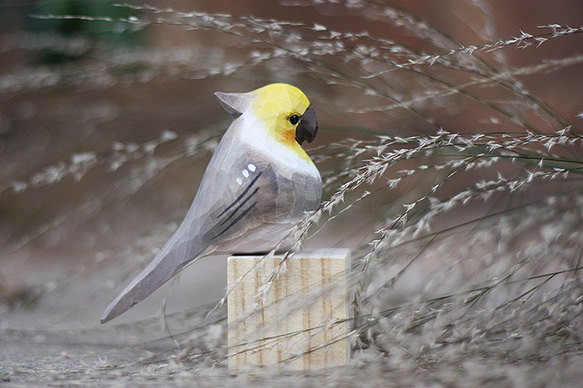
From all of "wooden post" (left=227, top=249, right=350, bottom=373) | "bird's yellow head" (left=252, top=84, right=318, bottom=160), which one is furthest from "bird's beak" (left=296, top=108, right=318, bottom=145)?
"wooden post" (left=227, top=249, right=350, bottom=373)

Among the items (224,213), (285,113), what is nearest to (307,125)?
(285,113)

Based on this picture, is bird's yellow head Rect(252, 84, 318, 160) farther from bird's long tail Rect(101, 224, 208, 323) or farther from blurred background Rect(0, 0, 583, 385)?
bird's long tail Rect(101, 224, 208, 323)

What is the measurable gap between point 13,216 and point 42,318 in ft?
2.23

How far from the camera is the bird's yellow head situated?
0.64 m

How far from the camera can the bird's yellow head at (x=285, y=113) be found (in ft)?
2.11

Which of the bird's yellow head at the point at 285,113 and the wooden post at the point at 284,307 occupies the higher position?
the bird's yellow head at the point at 285,113

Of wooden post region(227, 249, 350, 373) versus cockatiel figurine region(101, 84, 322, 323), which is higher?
cockatiel figurine region(101, 84, 322, 323)

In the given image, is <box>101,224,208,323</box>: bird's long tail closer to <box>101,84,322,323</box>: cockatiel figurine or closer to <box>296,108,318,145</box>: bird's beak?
<box>101,84,322,323</box>: cockatiel figurine

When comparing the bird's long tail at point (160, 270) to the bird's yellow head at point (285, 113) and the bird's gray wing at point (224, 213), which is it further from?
the bird's yellow head at point (285, 113)

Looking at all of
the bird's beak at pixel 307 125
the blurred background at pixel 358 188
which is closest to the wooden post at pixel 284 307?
the blurred background at pixel 358 188

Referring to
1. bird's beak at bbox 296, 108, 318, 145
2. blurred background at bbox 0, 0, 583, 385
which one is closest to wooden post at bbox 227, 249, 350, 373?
blurred background at bbox 0, 0, 583, 385

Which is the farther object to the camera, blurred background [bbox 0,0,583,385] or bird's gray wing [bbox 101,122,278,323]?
bird's gray wing [bbox 101,122,278,323]

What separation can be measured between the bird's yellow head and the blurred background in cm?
4

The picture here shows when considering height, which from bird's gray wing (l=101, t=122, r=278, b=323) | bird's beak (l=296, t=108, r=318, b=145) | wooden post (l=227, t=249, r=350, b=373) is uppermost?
bird's beak (l=296, t=108, r=318, b=145)
